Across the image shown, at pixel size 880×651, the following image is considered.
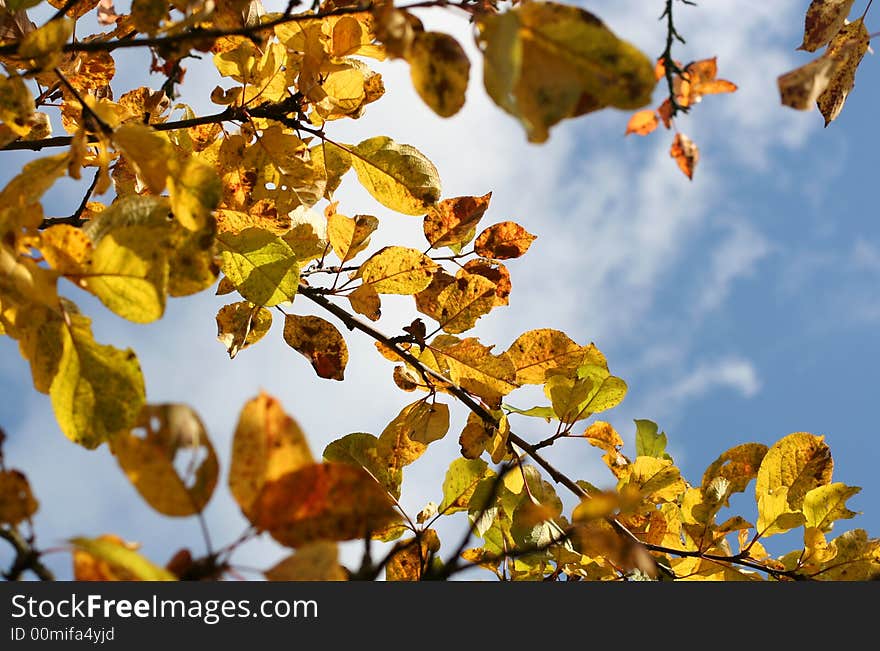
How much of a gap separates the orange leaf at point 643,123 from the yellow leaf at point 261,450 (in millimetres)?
641

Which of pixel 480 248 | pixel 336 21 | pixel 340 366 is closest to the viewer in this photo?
pixel 336 21

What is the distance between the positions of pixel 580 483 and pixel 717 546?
29 centimetres

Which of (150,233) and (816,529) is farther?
(816,529)

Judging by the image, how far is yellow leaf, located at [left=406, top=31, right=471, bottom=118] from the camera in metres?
0.60

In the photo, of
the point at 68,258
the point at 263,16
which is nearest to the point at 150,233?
the point at 68,258

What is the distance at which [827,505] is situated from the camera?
1179 mm

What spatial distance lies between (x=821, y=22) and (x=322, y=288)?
832 millimetres

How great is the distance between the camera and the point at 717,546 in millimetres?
1267

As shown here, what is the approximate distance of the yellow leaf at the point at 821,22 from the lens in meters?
1.03

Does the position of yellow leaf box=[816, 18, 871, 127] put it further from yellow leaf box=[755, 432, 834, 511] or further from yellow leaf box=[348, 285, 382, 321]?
yellow leaf box=[348, 285, 382, 321]

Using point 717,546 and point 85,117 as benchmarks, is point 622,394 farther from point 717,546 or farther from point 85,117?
point 85,117

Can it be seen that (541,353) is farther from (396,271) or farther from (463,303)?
(396,271)

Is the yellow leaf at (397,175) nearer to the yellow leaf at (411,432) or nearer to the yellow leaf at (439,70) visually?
the yellow leaf at (411,432)

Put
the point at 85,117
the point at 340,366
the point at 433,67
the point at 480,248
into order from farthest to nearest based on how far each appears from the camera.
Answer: the point at 480,248
the point at 340,366
the point at 85,117
the point at 433,67
